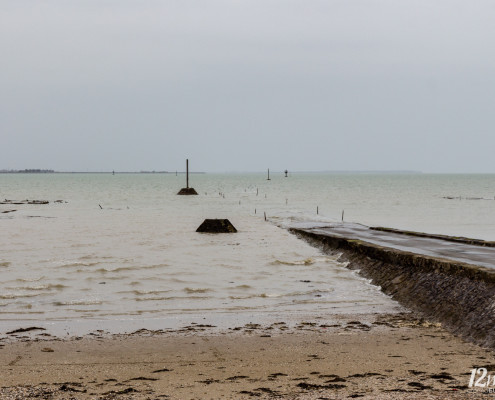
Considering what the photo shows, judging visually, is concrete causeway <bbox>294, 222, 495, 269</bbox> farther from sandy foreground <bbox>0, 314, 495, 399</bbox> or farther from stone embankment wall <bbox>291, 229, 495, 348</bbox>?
sandy foreground <bbox>0, 314, 495, 399</bbox>

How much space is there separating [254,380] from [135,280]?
9.19m

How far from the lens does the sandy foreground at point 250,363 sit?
659 centimetres

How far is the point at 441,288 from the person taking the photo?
37.6 ft

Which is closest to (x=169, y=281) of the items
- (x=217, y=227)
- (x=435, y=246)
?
(x=435, y=246)

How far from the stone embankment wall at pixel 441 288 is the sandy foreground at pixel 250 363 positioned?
498mm

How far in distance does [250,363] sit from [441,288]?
5.32 m

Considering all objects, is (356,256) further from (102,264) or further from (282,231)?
(282,231)

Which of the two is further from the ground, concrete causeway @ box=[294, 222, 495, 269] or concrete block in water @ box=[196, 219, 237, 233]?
concrete causeway @ box=[294, 222, 495, 269]

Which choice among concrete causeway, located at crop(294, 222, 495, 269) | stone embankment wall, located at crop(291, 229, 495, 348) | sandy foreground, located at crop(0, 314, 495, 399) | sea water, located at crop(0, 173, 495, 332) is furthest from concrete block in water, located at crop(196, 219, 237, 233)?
sandy foreground, located at crop(0, 314, 495, 399)

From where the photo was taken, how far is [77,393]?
6.53 metres

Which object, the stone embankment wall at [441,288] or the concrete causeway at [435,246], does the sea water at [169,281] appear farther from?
the concrete causeway at [435,246]

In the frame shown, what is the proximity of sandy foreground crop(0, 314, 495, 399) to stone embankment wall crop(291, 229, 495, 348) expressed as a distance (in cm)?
50

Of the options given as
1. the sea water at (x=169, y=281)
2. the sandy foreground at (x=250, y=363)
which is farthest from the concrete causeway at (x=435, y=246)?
the sandy foreground at (x=250, y=363)

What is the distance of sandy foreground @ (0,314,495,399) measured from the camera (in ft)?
21.6
